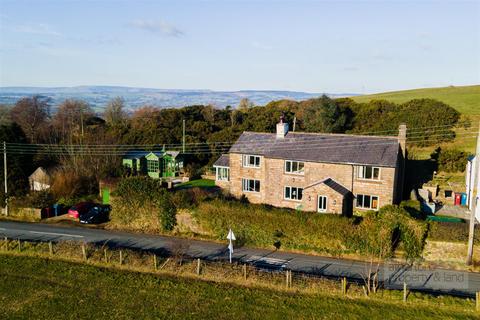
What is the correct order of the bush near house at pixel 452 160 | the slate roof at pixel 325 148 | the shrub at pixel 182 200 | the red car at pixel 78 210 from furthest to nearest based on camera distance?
the bush near house at pixel 452 160 → the red car at pixel 78 210 → the slate roof at pixel 325 148 → the shrub at pixel 182 200

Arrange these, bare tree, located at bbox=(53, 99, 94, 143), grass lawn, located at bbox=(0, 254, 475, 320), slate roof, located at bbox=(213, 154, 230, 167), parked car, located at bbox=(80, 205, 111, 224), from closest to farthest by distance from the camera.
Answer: grass lawn, located at bbox=(0, 254, 475, 320) → parked car, located at bbox=(80, 205, 111, 224) → slate roof, located at bbox=(213, 154, 230, 167) → bare tree, located at bbox=(53, 99, 94, 143)

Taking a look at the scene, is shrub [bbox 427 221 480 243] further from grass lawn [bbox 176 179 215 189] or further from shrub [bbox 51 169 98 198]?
shrub [bbox 51 169 98 198]

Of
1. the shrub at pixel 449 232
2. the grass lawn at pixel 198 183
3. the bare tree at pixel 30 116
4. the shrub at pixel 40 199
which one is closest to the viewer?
the shrub at pixel 449 232

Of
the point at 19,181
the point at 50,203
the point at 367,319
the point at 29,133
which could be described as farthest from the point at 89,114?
the point at 367,319

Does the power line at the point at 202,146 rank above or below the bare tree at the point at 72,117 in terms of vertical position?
below

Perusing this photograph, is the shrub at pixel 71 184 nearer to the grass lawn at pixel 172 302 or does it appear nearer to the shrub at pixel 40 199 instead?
the shrub at pixel 40 199

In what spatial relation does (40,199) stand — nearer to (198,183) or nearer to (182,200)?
(182,200)

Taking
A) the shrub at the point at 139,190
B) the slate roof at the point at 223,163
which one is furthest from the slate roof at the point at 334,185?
the shrub at the point at 139,190

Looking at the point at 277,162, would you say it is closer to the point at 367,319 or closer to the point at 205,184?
Answer: the point at 205,184

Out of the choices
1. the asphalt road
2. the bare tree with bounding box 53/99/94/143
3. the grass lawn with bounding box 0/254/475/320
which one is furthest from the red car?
the bare tree with bounding box 53/99/94/143
